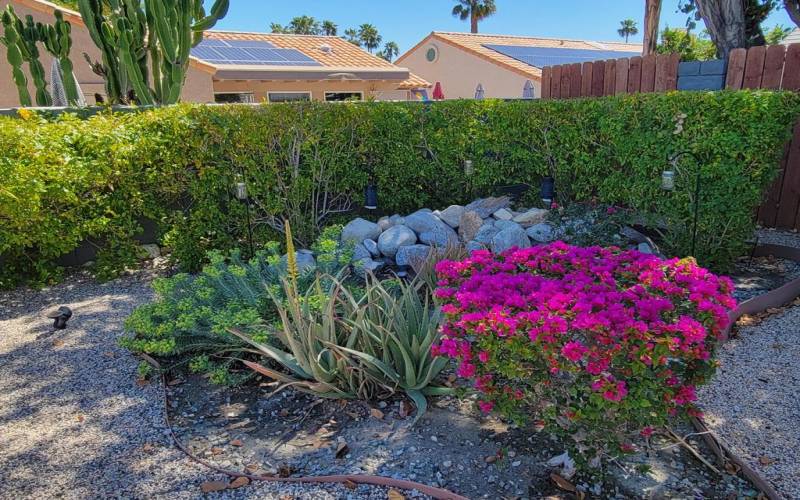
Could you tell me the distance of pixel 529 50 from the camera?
20.3 metres

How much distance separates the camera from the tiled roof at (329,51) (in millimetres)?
14688

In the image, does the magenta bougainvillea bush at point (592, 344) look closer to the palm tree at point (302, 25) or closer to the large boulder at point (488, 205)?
the large boulder at point (488, 205)

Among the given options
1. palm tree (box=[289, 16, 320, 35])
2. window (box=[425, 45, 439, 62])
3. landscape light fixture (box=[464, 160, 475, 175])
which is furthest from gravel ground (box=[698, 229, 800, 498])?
palm tree (box=[289, 16, 320, 35])

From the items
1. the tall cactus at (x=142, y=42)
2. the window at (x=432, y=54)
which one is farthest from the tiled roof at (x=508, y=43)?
the tall cactus at (x=142, y=42)

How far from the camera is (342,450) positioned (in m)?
2.44

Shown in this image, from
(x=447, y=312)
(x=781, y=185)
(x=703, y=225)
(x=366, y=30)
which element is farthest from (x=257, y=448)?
(x=366, y=30)

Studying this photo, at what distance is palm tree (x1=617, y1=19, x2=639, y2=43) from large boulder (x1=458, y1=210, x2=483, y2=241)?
186 ft

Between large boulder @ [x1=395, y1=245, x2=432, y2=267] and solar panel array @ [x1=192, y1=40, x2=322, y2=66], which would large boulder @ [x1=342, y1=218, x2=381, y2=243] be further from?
solar panel array @ [x1=192, y1=40, x2=322, y2=66]

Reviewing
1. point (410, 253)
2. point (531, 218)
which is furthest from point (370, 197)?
point (531, 218)

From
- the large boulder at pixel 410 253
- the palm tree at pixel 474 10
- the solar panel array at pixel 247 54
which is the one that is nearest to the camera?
the large boulder at pixel 410 253

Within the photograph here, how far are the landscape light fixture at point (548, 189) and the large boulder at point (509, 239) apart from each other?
107 cm

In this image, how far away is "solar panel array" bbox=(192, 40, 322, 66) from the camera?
13172 millimetres

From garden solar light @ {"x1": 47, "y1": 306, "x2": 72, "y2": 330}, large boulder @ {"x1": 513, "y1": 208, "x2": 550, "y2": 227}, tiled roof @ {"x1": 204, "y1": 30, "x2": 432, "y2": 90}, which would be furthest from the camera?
tiled roof @ {"x1": 204, "y1": 30, "x2": 432, "y2": 90}

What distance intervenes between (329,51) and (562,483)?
15.7 m
